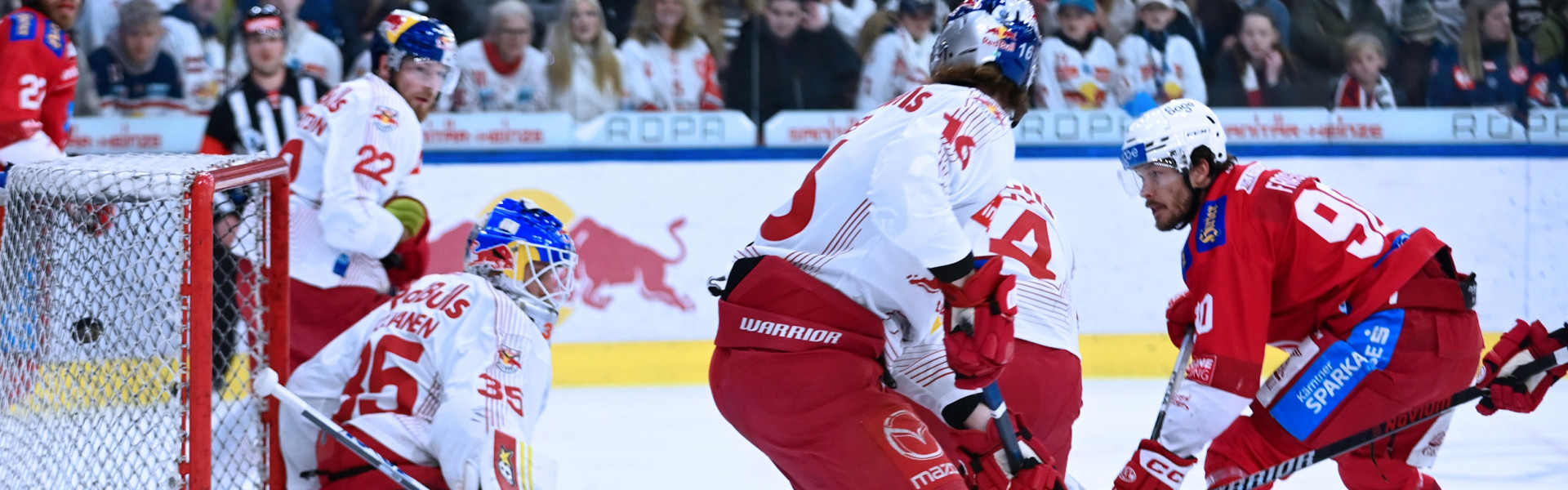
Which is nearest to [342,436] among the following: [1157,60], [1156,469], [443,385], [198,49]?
[443,385]

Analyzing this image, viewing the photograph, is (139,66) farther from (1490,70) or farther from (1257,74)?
(1490,70)

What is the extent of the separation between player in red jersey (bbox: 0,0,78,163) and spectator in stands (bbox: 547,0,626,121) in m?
2.07

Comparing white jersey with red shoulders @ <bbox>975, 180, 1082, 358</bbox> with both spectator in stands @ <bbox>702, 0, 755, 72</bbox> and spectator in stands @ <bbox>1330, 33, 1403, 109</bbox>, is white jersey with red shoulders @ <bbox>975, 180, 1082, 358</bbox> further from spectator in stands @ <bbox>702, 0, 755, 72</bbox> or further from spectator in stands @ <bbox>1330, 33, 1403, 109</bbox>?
spectator in stands @ <bbox>1330, 33, 1403, 109</bbox>

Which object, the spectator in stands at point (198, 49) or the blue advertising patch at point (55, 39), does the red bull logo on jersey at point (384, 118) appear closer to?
the blue advertising patch at point (55, 39)

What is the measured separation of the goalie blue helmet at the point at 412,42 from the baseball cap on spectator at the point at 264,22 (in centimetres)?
148

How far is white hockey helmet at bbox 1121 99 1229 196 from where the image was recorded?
8.67ft

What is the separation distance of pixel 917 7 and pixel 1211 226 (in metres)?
3.24

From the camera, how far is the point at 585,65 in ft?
18.3

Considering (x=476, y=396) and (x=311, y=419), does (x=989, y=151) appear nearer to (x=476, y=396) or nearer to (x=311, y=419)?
(x=476, y=396)

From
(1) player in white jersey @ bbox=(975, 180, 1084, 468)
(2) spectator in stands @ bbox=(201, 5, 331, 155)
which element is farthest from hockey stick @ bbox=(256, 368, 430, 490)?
(2) spectator in stands @ bbox=(201, 5, 331, 155)

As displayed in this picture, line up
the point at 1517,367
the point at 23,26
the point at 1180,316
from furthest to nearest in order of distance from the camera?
the point at 23,26 < the point at 1180,316 < the point at 1517,367

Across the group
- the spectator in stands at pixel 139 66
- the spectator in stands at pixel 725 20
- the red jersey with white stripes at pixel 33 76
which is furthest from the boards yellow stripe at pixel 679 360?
the red jersey with white stripes at pixel 33 76

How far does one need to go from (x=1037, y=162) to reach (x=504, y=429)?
141 inches

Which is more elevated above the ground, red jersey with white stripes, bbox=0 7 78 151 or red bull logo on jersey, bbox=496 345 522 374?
red jersey with white stripes, bbox=0 7 78 151
